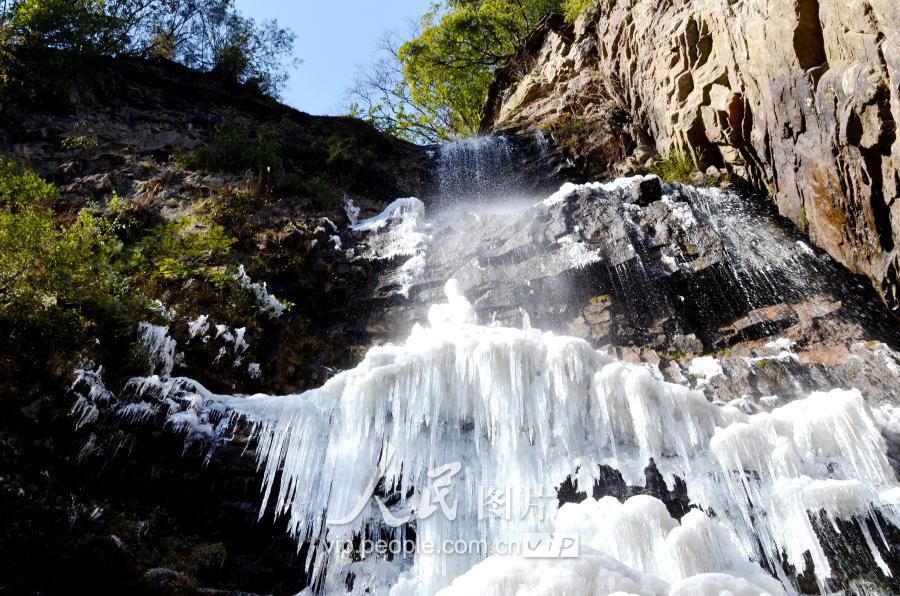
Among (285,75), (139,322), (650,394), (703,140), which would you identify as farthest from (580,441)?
(285,75)

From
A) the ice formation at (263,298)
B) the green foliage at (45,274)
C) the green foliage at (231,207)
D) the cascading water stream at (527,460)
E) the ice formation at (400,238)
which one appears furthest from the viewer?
the green foliage at (231,207)

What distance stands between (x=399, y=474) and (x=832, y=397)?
12.4 ft

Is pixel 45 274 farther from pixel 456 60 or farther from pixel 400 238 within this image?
pixel 456 60

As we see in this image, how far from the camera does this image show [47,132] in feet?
32.5

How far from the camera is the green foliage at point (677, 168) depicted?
31.3 ft

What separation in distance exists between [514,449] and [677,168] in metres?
6.81

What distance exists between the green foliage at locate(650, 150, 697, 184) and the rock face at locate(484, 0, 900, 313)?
138 millimetres

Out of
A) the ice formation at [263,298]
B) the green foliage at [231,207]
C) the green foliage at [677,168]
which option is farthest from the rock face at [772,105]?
the ice formation at [263,298]

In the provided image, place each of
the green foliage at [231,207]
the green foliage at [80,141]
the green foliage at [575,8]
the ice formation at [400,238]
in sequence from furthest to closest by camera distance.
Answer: the green foliage at [575,8]
the green foliage at [80,141]
the green foliage at [231,207]
the ice formation at [400,238]

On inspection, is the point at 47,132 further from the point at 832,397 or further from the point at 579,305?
the point at 832,397

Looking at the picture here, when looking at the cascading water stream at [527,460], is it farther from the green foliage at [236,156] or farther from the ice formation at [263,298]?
the green foliage at [236,156]

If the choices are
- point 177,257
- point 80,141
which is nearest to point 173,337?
point 177,257

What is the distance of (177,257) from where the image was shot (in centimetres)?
733

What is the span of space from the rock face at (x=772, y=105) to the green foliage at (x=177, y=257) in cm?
744
